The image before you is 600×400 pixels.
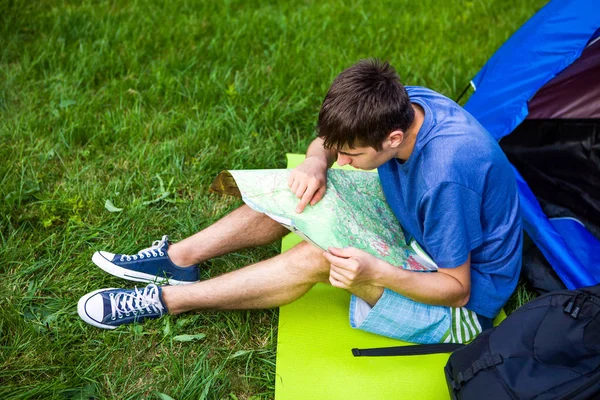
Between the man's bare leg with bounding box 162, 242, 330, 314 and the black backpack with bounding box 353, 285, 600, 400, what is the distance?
553mm

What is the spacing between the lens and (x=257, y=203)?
1.91m

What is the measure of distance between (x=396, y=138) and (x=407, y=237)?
0.52 meters

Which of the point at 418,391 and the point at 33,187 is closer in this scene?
the point at 418,391

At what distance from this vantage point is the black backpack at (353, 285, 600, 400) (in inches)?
61.7

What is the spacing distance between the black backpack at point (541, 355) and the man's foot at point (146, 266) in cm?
107

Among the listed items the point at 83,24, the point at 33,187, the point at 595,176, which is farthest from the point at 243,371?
the point at 83,24

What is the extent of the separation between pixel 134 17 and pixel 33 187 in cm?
151

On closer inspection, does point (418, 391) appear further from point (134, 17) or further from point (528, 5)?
point (528, 5)

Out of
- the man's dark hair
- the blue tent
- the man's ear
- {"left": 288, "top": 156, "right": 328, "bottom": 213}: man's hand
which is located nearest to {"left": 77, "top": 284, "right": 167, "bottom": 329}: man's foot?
{"left": 288, "top": 156, "right": 328, "bottom": 213}: man's hand

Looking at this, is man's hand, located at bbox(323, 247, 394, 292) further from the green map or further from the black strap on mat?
the black strap on mat

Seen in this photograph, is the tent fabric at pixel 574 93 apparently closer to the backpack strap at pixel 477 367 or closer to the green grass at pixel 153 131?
the green grass at pixel 153 131

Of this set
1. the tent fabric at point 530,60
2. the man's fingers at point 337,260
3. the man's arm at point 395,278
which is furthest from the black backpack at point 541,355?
the tent fabric at point 530,60

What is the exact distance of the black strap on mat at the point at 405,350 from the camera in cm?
197

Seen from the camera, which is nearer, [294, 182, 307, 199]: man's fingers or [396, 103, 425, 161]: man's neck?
[396, 103, 425, 161]: man's neck
